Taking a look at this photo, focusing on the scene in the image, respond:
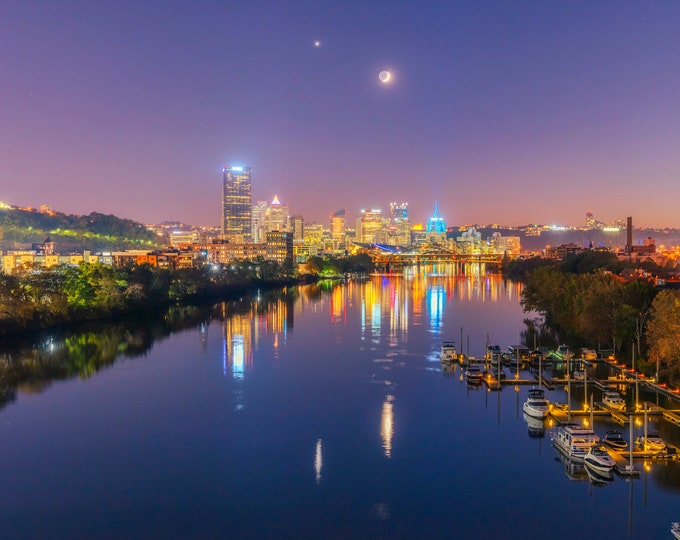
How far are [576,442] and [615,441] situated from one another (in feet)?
1.45

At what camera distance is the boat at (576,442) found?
758 centimetres

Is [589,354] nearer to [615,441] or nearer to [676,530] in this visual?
[615,441]

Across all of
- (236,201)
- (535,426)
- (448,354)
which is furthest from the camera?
(236,201)

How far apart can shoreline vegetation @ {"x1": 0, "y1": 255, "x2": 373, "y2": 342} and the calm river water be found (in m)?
2.02

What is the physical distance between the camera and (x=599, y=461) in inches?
281

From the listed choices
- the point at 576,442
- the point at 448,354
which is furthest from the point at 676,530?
the point at 448,354

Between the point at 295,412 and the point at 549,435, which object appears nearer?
the point at 549,435

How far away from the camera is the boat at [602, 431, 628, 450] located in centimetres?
760

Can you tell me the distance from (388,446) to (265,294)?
23771 mm

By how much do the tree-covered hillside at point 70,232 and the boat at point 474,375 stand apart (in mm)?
48249

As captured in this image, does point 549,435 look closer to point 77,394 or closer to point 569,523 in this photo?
point 569,523

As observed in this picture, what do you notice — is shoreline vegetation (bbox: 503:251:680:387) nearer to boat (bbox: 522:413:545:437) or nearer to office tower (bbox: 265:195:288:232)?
boat (bbox: 522:413:545:437)

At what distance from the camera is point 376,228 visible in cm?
11950

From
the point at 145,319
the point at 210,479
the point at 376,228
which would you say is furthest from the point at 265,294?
the point at 376,228
